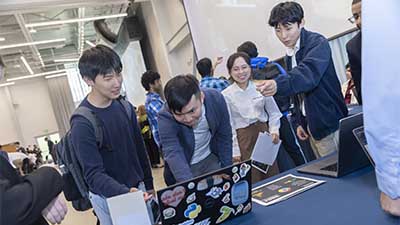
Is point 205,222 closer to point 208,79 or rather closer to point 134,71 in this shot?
point 208,79

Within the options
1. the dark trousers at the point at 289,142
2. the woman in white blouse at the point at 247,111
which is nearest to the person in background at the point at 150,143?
the dark trousers at the point at 289,142

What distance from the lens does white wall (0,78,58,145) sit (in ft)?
44.1

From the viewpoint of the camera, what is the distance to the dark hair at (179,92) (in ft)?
4.60

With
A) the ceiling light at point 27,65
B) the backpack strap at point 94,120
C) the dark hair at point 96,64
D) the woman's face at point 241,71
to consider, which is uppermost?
the ceiling light at point 27,65

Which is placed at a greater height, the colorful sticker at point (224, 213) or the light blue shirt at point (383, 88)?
the light blue shirt at point (383, 88)

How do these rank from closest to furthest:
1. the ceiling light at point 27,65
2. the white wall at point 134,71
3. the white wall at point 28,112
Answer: the white wall at point 134,71 < the ceiling light at point 27,65 < the white wall at point 28,112

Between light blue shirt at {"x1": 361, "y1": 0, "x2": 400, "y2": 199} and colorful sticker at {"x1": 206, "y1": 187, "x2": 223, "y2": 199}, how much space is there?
17.5 inches

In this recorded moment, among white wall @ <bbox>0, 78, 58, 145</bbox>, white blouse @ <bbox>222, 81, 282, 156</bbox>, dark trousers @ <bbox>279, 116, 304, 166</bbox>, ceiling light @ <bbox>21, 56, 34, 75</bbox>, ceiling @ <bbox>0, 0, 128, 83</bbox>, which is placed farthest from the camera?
white wall @ <bbox>0, 78, 58, 145</bbox>

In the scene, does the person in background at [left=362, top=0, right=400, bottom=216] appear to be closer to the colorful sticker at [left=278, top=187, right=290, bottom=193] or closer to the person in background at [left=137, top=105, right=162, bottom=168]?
the colorful sticker at [left=278, top=187, right=290, bottom=193]

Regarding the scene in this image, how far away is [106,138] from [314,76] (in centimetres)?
94

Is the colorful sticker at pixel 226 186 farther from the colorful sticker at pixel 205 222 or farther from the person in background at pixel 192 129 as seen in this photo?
the person in background at pixel 192 129

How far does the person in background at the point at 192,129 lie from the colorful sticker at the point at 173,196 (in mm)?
510

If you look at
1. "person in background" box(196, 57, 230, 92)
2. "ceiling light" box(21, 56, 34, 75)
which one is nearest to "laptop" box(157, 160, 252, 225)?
"person in background" box(196, 57, 230, 92)

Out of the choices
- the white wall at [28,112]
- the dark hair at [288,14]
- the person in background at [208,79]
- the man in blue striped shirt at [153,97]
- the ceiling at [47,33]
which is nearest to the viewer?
the dark hair at [288,14]
